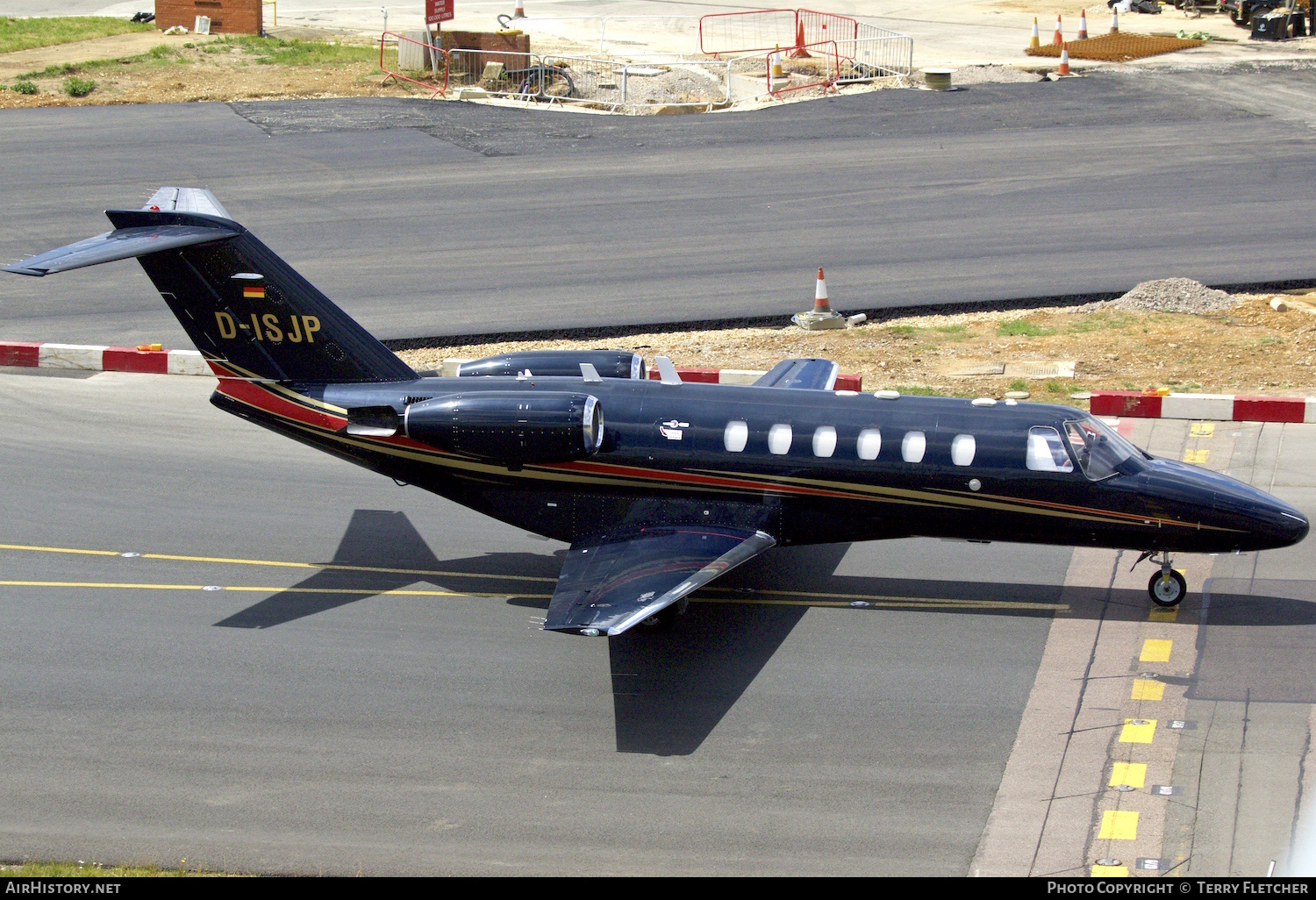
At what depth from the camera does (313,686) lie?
15.6 meters

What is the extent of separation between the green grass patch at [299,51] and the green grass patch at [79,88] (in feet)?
20.0

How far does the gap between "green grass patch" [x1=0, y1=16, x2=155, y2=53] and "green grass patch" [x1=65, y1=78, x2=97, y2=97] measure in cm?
738

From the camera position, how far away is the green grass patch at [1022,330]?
26453 mm

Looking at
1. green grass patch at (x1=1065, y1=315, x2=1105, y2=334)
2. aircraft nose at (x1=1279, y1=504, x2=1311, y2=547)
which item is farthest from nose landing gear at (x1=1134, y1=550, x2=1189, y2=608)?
green grass patch at (x1=1065, y1=315, x2=1105, y2=334)

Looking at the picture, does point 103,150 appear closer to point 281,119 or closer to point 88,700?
point 281,119

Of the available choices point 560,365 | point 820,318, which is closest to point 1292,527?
point 560,365

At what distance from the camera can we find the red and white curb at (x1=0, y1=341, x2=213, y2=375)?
25.8m

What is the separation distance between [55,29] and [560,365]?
46.2m

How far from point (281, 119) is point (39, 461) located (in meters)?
22.7

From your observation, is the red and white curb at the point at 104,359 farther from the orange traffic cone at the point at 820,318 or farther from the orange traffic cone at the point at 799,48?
the orange traffic cone at the point at 799,48

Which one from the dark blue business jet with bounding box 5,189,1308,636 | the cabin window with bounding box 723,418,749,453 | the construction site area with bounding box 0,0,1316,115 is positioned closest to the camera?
the dark blue business jet with bounding box 5,189,1308,636

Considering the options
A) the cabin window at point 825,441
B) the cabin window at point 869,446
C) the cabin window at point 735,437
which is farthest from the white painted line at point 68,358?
the cabin window at point 869,446

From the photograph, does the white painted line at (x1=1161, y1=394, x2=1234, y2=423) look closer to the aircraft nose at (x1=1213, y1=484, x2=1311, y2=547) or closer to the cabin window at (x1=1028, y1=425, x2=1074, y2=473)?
the aircraft nose at (x1=1213, y1=484, x2=1311, y2=547)

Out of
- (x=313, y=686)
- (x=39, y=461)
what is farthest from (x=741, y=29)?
(x=313, y=686)
